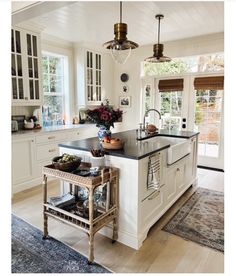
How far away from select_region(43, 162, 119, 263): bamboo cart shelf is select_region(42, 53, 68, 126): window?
2807mm

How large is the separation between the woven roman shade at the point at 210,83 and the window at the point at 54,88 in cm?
292

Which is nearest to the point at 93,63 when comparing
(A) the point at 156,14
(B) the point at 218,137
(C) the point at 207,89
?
(A) the point at 156,14

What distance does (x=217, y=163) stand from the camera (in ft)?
16.0

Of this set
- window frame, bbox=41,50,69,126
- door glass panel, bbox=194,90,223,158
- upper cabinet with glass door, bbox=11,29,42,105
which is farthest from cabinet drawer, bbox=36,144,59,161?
door glass panel, bbox=194,90,223,158

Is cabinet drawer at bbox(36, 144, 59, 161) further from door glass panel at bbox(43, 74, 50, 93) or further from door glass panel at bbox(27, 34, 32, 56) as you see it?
door glass panel at bbox(27, 34, 32, 56)

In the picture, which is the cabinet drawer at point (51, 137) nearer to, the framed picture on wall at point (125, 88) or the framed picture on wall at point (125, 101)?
the framed picture on wall at point (125, 101)

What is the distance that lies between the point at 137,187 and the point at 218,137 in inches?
132

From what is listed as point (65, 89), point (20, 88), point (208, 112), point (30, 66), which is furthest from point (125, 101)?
point (20, 88)

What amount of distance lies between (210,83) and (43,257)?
4355mm

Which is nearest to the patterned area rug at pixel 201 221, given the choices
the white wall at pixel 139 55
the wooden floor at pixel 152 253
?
the wooden floor at pixel 152 253

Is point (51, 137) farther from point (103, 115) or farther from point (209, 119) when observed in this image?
point (209, 119)

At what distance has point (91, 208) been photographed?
1929mm

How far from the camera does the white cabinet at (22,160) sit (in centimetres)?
346
